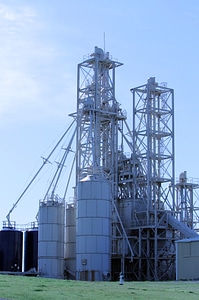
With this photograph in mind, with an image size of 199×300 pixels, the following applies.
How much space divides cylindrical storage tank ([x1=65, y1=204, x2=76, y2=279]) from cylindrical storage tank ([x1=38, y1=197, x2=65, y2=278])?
5.30 ft

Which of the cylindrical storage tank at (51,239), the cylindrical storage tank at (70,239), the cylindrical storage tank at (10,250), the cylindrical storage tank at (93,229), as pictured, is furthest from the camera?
the cylindrical storage tank at (10,250)

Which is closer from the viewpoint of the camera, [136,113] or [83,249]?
[83,249]

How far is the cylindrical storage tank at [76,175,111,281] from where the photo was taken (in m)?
67.0

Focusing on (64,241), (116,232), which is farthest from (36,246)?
(116,232)

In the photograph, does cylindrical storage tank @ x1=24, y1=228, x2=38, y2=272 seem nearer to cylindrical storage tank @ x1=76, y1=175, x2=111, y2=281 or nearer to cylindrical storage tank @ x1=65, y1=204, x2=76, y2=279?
cylindrical storage tank @ x1=65, y1=204, x2=76, y2=279

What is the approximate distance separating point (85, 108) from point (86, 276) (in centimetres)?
1978

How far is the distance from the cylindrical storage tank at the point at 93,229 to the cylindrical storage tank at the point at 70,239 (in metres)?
6.61

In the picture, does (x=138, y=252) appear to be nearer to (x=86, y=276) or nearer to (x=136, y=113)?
(x=86, y=276)

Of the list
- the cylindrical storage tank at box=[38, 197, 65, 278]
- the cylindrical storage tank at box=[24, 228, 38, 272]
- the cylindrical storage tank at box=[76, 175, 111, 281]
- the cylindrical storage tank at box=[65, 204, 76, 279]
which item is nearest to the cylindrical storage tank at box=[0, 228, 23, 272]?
the cylindrical storage tank at box=[24, 228, 38, 272]

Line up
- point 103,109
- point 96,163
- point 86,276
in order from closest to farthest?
point 86,276, point 96,163, point 103,109

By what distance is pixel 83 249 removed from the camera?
67.6m

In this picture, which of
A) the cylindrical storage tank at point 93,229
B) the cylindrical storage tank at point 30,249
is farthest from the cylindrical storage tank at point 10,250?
the cylindrical storage tank at point 93,229

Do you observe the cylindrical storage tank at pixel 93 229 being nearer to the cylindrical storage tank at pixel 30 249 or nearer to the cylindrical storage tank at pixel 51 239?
the cylindrical storage tank at pixel 51 239

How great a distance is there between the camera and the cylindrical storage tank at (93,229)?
67000mm
